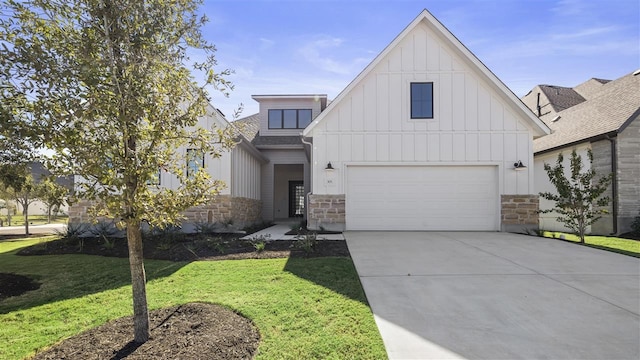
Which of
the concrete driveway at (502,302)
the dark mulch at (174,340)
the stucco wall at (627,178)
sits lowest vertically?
the dark mulch at (174,340)

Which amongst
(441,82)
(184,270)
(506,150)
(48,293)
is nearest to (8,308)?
(48,293)

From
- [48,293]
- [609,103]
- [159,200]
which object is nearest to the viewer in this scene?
[159,200]

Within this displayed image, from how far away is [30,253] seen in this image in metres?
9.11

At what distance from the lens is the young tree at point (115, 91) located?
308cm

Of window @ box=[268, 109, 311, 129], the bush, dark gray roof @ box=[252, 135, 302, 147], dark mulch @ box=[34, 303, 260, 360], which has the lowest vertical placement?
dark mulch @ box=[34, 303, 260, 360]

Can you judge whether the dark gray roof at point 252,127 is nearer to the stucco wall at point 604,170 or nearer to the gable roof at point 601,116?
the gable roof at point 601,116

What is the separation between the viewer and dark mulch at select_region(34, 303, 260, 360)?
134 inches

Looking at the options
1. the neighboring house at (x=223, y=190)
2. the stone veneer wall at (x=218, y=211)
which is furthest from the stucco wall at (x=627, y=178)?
the stone veneer wall at (x=218, y=211)

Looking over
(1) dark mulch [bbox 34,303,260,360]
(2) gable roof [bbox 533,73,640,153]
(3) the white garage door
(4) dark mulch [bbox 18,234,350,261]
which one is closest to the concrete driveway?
(4) dark mulch [bbox 18,234,350,261]

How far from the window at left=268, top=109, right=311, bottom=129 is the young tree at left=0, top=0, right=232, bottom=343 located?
1478 cm

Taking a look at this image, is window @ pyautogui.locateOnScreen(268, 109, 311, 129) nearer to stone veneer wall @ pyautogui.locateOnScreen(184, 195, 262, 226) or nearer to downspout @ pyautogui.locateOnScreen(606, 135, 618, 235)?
stone veneer wall @ pyautogui.locateOnScreen(184, 195, 262, 226)

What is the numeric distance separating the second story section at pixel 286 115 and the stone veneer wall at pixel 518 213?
406 inches

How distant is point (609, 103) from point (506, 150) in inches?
269

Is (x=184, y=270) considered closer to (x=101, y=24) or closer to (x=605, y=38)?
(x=101, y=24)
